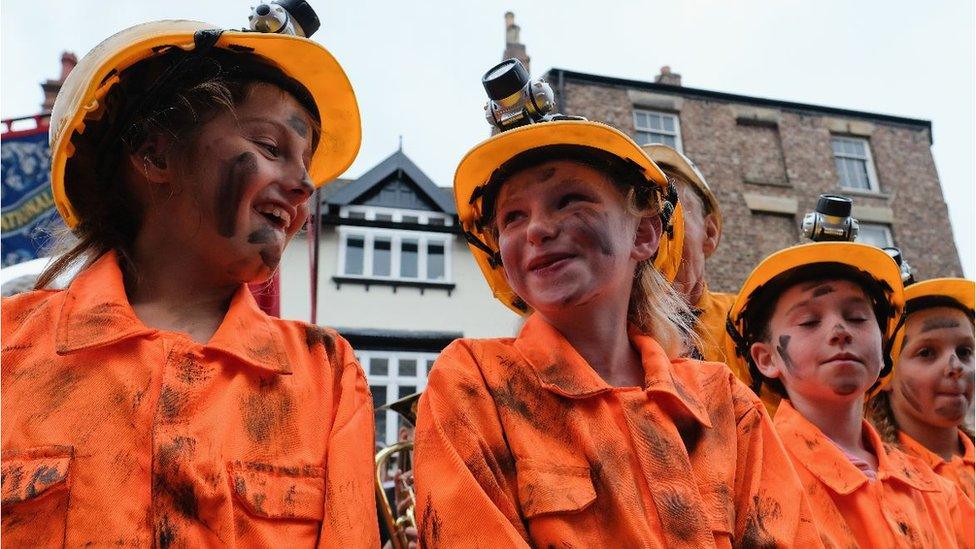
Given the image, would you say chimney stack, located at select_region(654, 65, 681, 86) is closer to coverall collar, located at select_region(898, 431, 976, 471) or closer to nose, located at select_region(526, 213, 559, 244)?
coverall collar, located at select_region(898, 431, 976, 471)

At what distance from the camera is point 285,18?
2049 mm

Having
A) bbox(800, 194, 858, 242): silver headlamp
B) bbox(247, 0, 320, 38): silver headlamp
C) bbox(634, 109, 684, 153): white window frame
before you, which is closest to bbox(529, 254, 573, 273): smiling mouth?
bbox(247, 0, 320, 38): silver headlamp

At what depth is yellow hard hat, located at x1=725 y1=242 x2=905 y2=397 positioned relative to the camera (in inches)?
112

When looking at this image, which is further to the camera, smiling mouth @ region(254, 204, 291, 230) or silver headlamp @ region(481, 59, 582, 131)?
silver headlamp @ region(481, 59, 582, 131)

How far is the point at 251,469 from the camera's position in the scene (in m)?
1.51

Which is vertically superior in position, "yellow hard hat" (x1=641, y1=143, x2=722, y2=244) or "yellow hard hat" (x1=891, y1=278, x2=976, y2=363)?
"yellow hard hat" (x1=641, y1=143, x2=722, y2=244)

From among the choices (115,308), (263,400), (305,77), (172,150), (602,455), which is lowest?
(602,455)

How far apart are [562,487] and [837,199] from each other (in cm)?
219

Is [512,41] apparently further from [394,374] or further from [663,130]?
[394,374]

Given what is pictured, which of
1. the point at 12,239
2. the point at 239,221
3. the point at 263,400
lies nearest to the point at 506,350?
the point at 263,400

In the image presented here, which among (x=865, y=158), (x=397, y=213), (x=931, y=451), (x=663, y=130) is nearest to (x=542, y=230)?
(x=931, y=451)

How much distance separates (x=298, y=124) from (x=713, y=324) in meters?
2.46

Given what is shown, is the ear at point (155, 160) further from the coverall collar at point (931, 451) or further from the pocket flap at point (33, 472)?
the coverall collar at point (931, 451)

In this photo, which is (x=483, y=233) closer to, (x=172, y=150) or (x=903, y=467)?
(x=172, y=150)
